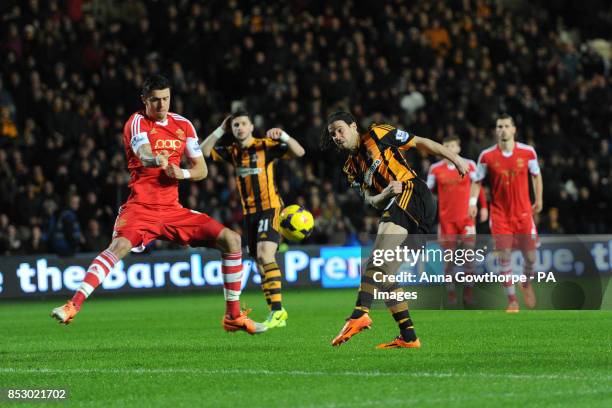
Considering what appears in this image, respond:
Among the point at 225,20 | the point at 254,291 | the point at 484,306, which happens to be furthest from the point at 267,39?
the point at 484,306

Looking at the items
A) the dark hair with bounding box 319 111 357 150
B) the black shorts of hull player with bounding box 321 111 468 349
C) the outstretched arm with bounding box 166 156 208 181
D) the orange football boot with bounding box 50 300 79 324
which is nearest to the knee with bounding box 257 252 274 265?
the outstretched arm with bounding box 166 156 208 181

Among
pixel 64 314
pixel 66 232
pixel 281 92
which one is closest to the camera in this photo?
pixel 64 314

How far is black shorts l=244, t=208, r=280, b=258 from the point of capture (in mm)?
12938

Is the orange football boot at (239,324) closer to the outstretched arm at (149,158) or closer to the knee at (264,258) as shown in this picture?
the outstretched arm at (149,158)

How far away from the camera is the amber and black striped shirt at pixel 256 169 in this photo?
1302cm

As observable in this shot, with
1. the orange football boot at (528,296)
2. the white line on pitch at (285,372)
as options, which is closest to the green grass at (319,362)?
the white line on pitch at (285,372)

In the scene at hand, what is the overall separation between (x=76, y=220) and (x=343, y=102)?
5.99 metres

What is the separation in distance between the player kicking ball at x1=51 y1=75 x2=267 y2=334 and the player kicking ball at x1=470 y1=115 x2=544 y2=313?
212 inches

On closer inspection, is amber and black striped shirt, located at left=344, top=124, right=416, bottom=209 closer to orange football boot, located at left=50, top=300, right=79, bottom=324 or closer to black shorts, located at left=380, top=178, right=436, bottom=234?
black shorts, located at left=380, top=178, right=436, bottom=234

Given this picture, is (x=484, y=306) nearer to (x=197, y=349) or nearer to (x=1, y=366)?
(x=197, y=349)

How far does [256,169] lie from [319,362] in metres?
4.35

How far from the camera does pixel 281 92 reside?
2323cm

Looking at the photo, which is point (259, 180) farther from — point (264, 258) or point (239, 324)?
point (239, 324)

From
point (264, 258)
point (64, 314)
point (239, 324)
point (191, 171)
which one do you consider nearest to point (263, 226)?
point (264, 258)
